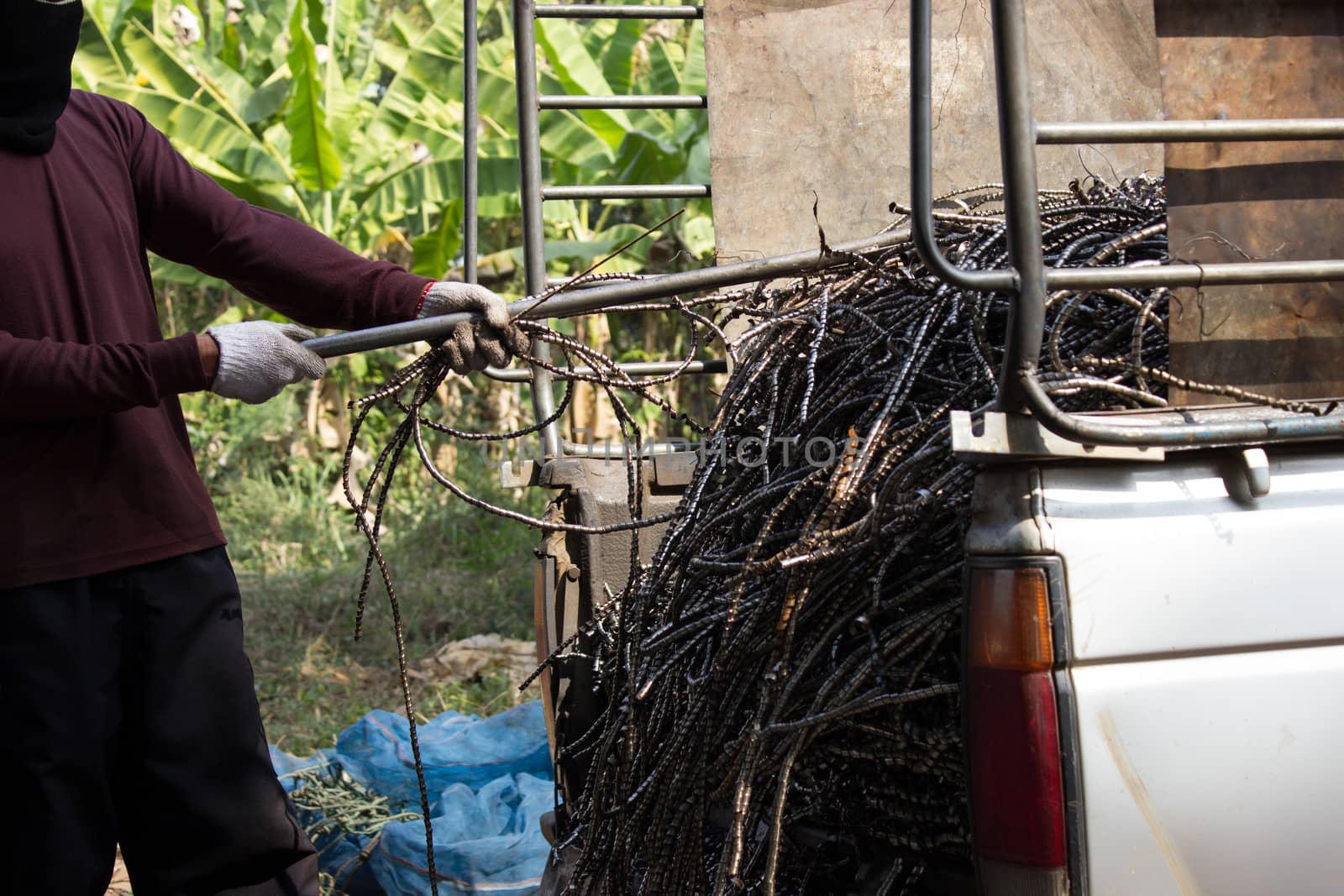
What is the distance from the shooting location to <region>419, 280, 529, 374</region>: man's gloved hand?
2268 mm

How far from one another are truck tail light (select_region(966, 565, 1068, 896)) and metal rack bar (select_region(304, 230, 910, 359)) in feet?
2.75

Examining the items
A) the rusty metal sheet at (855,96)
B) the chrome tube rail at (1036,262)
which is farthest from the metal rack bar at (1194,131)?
the rusty metal sheet at (855,96)

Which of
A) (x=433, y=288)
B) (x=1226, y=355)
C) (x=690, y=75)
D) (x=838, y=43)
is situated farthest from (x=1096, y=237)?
(x=690, y=75)

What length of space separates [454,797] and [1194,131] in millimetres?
3190

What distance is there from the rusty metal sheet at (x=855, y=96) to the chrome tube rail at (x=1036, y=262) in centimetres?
207

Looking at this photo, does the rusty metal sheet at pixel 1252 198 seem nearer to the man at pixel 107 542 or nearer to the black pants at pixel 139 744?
the man at pixel 107 542

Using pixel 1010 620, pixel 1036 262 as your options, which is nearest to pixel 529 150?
pixel 1036 262

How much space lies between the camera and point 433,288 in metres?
2.52

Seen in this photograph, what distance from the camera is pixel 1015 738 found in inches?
55.5

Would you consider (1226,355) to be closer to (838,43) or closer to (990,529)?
(990,529)

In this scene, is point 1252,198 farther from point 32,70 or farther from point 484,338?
point 32,70

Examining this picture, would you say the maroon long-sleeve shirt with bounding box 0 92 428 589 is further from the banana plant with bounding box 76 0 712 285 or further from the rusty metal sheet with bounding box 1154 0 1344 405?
the banana plant with bounding box 76 0 712 285

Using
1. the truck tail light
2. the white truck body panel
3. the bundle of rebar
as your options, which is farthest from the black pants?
the white truck body panel

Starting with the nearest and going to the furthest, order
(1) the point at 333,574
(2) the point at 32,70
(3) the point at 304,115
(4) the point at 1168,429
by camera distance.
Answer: (4) the point at 1168,429, (2) the point at 32,70, (1) the point at 333,574, (3) the point at 304,115
